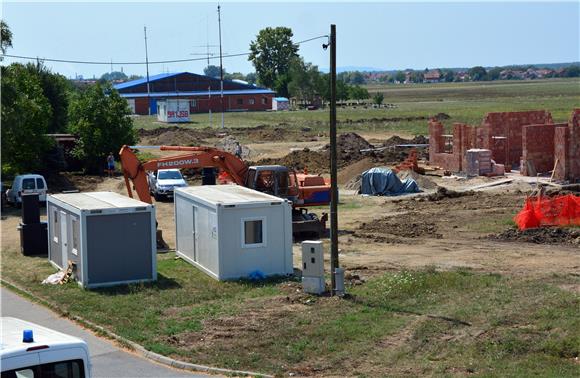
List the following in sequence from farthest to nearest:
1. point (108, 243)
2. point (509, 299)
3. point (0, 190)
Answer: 1. point (0, 190)
2. point (108, 243)
3. point (509, 299)

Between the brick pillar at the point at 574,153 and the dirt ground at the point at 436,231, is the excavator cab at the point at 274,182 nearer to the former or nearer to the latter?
the dirt ground at the point at 436,231

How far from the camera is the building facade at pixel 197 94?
416 feet

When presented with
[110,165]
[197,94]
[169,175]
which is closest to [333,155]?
[169,175]

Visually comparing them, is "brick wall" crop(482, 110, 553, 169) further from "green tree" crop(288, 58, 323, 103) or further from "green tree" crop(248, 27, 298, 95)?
"green tree" crop(248, 27, 298, 95)

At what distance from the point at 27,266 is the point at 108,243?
4.90m

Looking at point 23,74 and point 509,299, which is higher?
point 23,74

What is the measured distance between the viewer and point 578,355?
1688 cm

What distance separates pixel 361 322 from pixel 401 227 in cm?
1432

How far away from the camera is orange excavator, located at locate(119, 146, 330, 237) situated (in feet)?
103

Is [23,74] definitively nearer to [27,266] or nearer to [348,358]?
[27,266]

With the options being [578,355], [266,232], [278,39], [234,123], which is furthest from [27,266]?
[278,39]

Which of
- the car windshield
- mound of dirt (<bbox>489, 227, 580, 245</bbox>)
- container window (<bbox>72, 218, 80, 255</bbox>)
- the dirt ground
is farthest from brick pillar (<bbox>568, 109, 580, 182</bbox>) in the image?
container window (<bbox>72, 218, 80, 255</bbox>)

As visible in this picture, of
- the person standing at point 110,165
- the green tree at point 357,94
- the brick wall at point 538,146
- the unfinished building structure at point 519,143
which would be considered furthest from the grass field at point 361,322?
the green tree at point 357,94

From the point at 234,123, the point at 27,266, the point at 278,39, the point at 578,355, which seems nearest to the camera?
the point at 578,355
